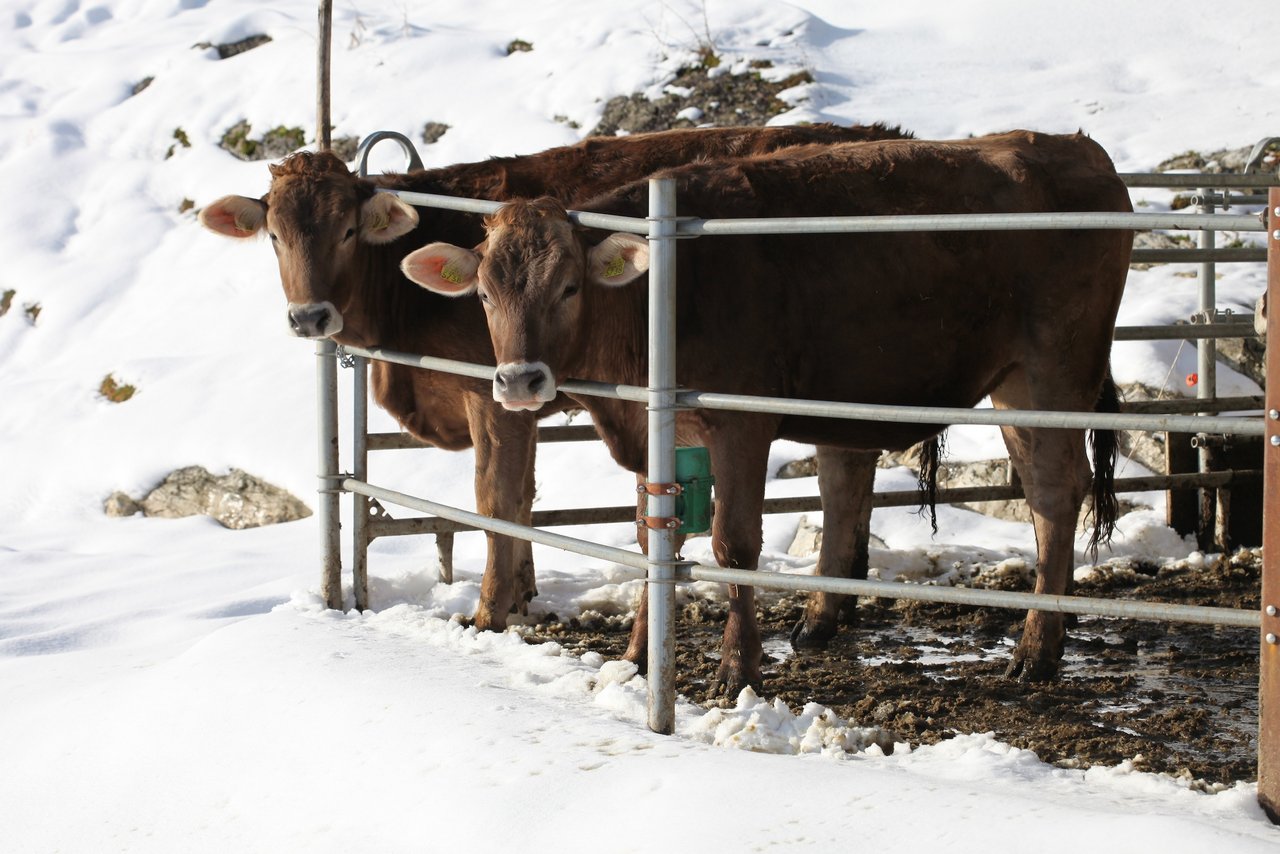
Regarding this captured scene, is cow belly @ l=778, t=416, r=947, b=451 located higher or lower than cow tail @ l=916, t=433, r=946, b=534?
higher

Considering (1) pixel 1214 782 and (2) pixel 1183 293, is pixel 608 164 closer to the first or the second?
(1) pixel 1214 782

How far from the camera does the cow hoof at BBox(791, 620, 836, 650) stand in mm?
6422

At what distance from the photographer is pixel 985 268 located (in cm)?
590

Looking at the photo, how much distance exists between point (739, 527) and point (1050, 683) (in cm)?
133

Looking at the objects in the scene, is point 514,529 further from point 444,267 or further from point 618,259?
point 444,267

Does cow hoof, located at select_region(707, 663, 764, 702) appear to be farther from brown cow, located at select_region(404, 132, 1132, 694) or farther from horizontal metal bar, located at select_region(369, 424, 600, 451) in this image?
horizontal metal bar, located at select_region(369, 424, 600, 451)

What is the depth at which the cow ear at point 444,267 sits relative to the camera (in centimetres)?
533

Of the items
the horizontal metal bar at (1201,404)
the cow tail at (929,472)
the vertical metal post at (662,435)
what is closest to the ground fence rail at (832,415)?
the vertical metal post at (662,435)

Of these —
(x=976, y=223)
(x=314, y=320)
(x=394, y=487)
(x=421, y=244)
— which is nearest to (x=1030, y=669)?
(x=976, y=223)

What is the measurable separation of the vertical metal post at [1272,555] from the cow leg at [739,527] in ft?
7.23

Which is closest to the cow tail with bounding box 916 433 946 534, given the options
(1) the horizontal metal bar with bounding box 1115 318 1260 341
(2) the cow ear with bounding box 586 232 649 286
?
(1) the horizontal metal bar with bounding box 1115 318 1260 341

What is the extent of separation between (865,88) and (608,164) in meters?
9.29

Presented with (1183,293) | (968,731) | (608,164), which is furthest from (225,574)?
(1183,293)

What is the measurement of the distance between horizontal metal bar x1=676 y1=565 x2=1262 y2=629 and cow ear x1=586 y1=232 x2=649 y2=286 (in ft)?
3.81
